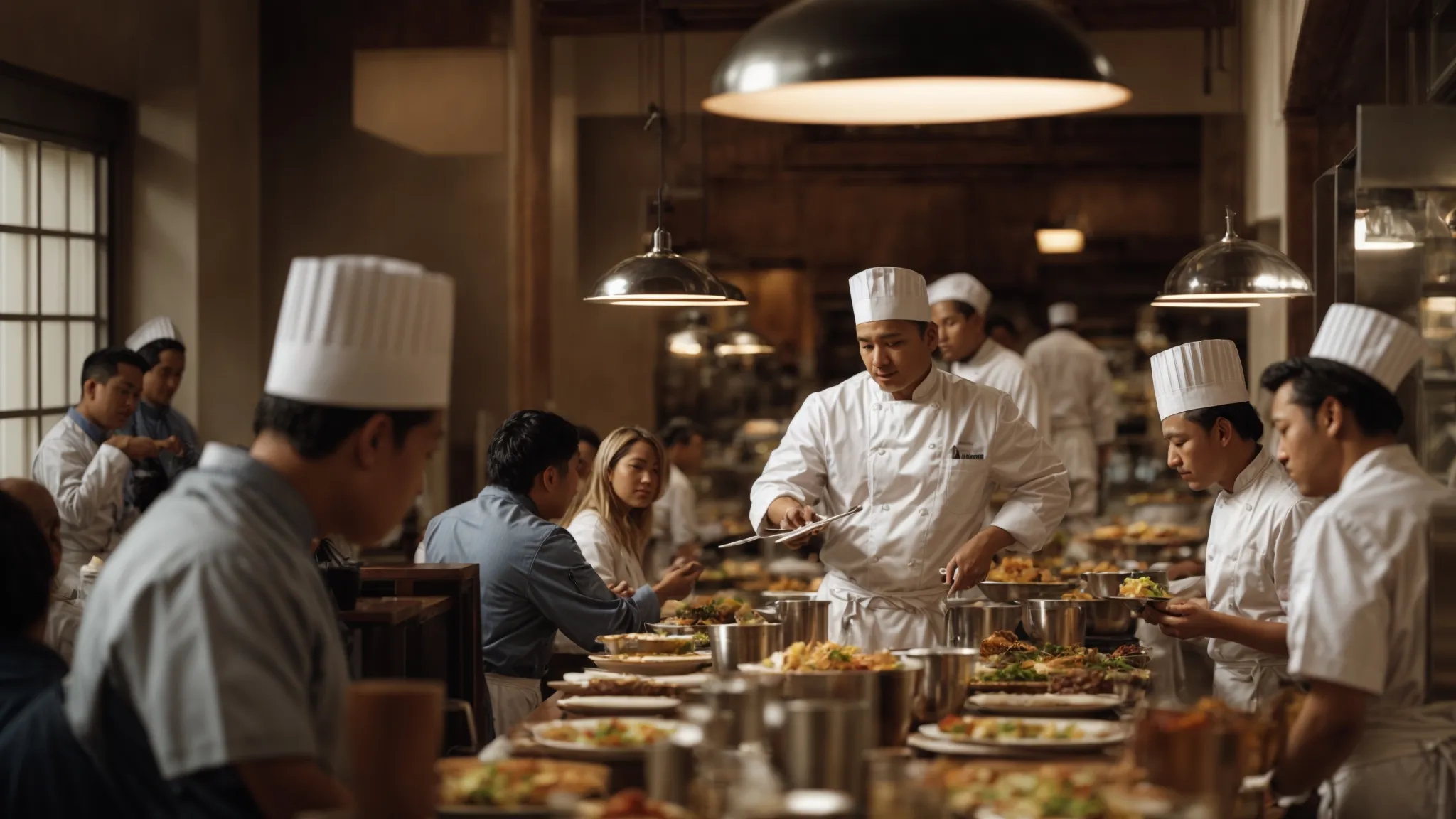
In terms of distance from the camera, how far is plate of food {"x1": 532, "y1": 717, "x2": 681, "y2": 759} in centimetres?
233

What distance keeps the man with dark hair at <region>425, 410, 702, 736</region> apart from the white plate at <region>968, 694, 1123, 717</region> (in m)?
1.36

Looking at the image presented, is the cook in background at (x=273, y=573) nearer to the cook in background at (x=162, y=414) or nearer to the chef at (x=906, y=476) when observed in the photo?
the chef at (x=906, y=476)

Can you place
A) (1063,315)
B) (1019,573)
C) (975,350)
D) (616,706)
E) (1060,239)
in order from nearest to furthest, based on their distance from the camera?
(616,706) < (1019,573) < (975,350) < (1063,315) < (1060,239)

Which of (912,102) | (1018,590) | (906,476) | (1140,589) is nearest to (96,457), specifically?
(906,476)

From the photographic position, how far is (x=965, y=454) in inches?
169

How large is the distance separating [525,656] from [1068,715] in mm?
1725

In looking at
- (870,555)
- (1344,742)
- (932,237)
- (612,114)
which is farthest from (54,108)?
(932,237)

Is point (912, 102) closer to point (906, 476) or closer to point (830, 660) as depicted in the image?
point (830, 660)

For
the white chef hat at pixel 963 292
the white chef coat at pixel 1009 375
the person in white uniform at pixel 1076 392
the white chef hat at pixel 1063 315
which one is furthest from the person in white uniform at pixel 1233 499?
the white chef hat at pixel 1063 315

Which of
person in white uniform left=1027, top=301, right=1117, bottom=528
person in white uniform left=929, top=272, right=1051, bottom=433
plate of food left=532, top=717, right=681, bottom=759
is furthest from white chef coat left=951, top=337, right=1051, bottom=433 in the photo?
plate of food left=532, top=717, right=681, bottom=759

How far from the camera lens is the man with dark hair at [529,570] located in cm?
394

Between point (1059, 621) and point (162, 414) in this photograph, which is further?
point (162, 414)

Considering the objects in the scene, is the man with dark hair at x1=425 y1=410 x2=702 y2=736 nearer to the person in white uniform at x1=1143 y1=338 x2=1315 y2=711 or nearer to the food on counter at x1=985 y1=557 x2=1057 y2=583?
the food on counter at x1=985 y1=557 x2=1057 y2=583

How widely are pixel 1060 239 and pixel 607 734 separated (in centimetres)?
895
